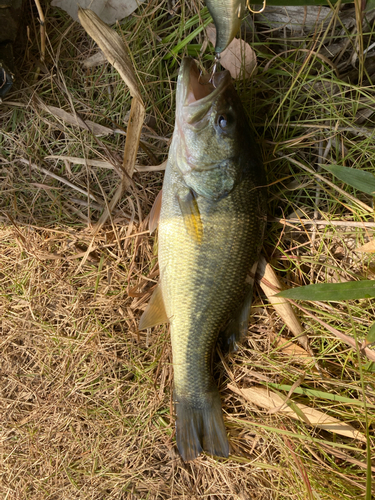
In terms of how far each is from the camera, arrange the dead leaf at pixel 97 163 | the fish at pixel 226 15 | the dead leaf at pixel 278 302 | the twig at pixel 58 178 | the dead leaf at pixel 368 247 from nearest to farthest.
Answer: the fish at pixel 226 15, the dead leaf at pixel 368 247, the dead leaf at pixel 278 302, the dead leaf at pixel 97 163, the twig at pixel 58 178

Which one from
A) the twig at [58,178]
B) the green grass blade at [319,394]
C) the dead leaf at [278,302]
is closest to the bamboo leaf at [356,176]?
the dead leaf at [278,302]

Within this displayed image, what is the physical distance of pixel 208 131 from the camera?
59.3 inches

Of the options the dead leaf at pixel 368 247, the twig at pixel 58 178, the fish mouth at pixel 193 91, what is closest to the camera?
the fish mouth at pixel 193 91

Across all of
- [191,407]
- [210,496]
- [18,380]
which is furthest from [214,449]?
[18,380]

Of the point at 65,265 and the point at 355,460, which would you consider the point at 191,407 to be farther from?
the point at 65,265

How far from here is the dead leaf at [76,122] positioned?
6.77 ft

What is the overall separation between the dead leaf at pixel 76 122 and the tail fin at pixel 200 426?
1.70 meters

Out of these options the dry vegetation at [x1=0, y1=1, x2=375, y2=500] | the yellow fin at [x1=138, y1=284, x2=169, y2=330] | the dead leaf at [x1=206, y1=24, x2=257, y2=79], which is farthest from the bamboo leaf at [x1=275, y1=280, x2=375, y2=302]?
the dead leaf at [x1=206, y1=24, x2=257, y2=79]

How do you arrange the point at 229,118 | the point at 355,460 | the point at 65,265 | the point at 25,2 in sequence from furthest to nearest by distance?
the point at 65,265 → the point at 25,2 → the point at 355,460 → the point at 229,118

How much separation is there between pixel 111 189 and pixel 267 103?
1.10 metres

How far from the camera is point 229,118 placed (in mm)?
1504

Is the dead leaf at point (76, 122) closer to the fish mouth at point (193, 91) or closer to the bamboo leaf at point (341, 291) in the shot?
the fish mouth at point (193, 91)

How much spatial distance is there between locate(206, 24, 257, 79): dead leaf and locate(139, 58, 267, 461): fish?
1.26ft

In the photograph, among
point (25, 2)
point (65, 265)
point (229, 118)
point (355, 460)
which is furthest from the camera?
point (65, 265)
